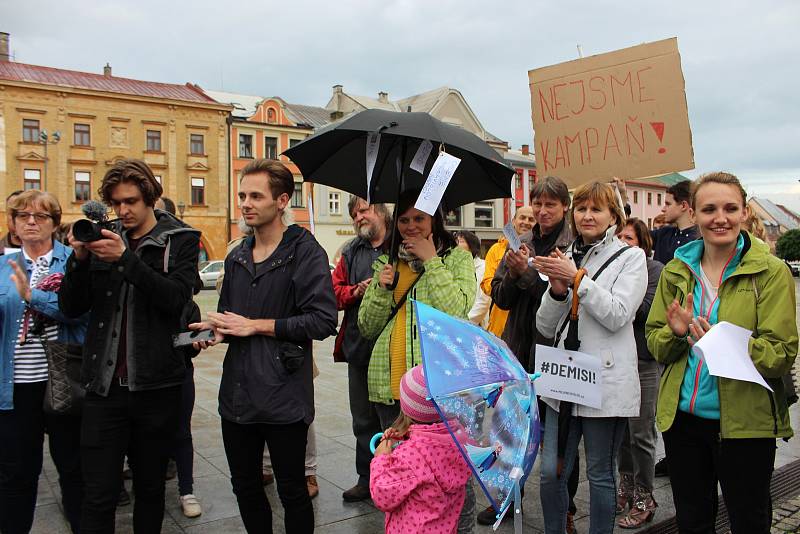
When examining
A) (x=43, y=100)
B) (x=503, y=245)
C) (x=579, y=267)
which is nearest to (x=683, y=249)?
(x=579, y=267)

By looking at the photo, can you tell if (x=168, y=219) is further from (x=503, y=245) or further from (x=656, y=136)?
(x=656, y=136)

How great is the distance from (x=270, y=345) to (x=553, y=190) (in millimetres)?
1821

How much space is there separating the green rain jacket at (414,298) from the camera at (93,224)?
134 centimetres

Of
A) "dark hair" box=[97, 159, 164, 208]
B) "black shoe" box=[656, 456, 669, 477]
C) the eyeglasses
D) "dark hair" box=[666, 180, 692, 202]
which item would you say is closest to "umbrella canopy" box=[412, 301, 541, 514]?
"dark hair" box=[97, 159, 164, 208]

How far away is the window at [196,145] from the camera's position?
39812mm

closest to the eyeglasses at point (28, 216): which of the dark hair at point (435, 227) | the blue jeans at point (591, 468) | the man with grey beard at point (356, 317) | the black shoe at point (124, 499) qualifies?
the man with grey beard at point (356, 317)

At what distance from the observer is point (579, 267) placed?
3.49 meters

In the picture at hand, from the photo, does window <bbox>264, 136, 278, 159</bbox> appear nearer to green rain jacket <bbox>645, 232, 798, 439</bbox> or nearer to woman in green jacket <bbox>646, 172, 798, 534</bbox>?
woman in green jacket <bbox>646, 172, 798, 534</bbox>

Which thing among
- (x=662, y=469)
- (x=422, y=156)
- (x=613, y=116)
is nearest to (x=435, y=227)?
(x=422, y=156)

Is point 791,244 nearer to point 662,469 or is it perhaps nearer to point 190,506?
point 662,469

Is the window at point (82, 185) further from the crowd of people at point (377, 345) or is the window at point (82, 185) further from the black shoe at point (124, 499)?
the crowd of people at point (377, 345)

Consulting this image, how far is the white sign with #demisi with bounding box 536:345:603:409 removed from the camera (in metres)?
3.16

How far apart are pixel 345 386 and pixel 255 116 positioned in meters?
36.8

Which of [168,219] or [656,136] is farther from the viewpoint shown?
[656,136]
